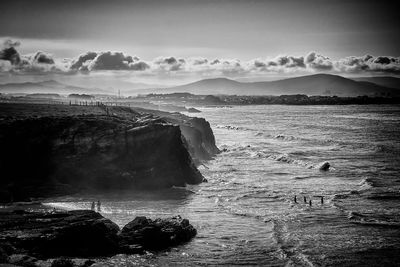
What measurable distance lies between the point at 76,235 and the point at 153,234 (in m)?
5.76

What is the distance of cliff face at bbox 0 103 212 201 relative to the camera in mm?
52438

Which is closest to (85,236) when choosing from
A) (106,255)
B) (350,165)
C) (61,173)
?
(106,255)

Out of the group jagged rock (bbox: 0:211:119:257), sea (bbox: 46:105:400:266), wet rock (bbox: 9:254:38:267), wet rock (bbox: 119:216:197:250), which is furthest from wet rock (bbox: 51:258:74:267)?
wet rock (bbox: 119:216:197:250)

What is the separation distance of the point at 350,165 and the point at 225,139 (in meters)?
49.2

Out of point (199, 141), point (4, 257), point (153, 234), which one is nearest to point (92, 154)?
point (153, 234)

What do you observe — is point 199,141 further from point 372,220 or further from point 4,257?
point 4,257

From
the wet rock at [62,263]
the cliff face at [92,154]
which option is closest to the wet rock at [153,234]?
the wet rock at [62,263]

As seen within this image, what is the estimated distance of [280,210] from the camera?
144 ft

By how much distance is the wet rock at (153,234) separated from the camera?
31.6 m

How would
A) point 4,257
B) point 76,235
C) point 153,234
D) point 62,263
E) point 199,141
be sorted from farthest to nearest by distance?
point 199,141
point 153,234
point 76,235
point 62,263
point 4,257

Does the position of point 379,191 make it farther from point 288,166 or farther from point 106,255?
point 106,255

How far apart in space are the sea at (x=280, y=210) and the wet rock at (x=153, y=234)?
945 millimetres

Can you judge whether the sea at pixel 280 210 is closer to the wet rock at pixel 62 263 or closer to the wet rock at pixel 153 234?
the wet rock at pixel 153 234

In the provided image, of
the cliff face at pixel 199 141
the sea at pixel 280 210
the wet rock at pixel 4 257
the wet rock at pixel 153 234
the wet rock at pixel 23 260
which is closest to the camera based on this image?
the wet rock at pixel 4 257
